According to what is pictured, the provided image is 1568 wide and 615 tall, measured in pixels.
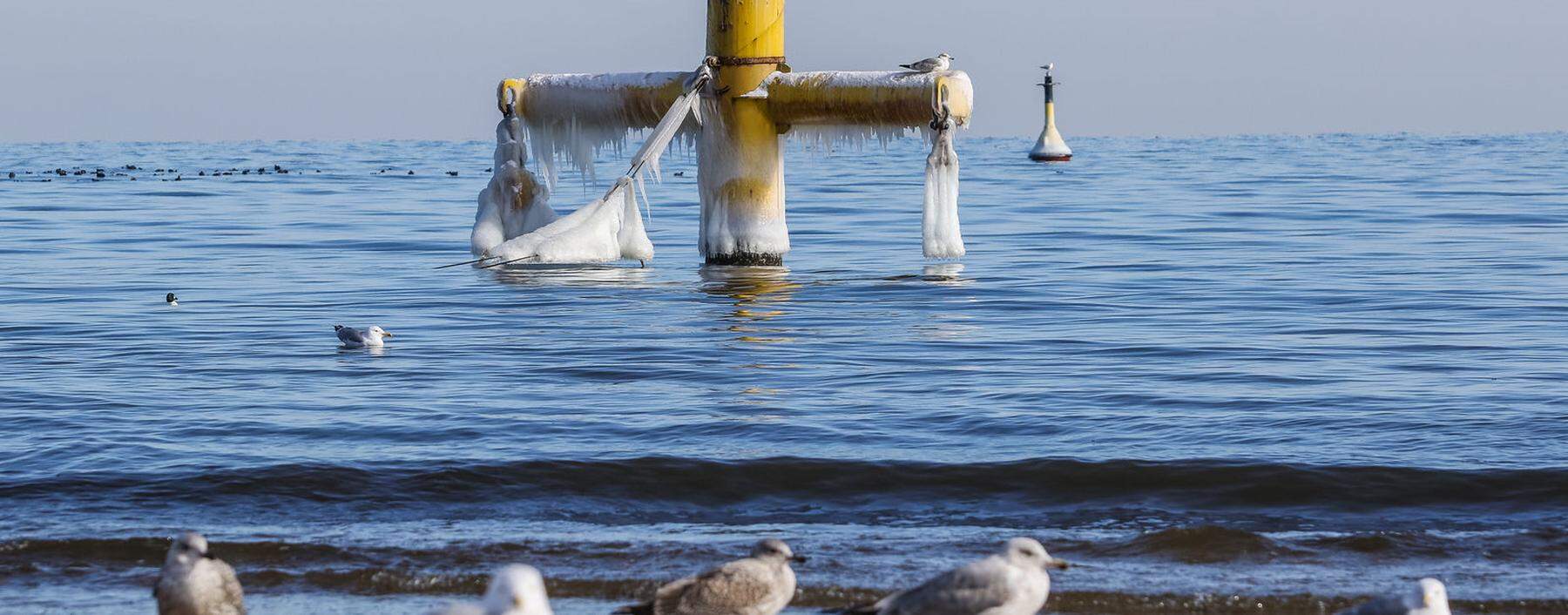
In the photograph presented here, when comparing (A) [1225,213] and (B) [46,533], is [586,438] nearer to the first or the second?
(B) [46,533]

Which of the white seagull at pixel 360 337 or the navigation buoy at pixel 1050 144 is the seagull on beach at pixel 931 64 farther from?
the navigation buoy at pixel 1050 144

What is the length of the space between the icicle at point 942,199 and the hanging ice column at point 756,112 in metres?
0.01

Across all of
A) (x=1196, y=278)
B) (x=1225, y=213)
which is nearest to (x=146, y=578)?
(x=1196, y=278)

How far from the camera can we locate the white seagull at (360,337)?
16453 mm

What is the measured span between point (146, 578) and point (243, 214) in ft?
105

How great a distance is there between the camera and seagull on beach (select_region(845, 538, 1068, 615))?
6.98 metres

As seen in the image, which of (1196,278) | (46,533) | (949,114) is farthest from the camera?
(1196,278)

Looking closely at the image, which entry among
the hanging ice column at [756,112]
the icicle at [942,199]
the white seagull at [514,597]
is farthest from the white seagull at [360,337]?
the white seagull at [514,597]

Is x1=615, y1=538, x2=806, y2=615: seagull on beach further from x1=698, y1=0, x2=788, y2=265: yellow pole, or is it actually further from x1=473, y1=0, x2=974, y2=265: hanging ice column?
x1=698, y1=0, x2=788, y2=265: yellow pole

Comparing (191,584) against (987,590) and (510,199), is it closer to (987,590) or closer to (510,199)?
(987,590)

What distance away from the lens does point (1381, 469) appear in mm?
11203

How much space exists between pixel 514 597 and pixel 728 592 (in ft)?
5.02

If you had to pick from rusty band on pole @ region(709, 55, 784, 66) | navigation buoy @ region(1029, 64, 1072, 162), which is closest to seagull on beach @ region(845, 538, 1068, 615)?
rusty band on pole @ region(709, 55, 784, 66)

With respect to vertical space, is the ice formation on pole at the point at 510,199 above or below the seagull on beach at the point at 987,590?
above
